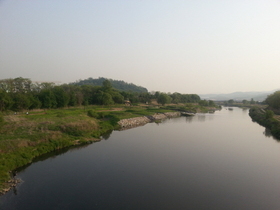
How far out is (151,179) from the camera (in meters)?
14.2

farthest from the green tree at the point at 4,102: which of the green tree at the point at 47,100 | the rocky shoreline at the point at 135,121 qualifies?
the rocky shoreline at the point at 135,121

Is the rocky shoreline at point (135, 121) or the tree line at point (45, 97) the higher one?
the tree line at point (45, 97)

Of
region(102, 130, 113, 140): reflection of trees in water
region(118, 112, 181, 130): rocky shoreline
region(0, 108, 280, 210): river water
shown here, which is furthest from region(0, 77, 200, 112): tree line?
region(0, 108, 280, 210): river water

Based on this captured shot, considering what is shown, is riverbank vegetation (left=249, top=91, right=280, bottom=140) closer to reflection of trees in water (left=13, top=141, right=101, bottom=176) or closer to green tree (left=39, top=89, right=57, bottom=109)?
reflection of trees in water (left=13, top=141, right=101, bottom=176)

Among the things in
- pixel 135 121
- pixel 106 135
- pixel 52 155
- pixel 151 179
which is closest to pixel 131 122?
pixel 135 121

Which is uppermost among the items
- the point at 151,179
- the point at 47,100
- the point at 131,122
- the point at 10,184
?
the point at 47,100

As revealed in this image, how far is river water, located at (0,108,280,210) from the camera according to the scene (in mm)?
11336

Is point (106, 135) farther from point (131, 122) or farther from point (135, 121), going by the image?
point (135, 121)

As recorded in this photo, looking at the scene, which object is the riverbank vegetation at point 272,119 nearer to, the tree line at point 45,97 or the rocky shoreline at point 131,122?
the rocky shoreline at point 131,122

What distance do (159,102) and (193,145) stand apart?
5879cm

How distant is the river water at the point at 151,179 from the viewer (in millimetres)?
11336

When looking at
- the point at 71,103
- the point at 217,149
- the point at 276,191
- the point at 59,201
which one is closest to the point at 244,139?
the point at 217,149

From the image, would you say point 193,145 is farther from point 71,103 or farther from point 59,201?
point 71,103

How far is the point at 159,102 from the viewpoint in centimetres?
8225
